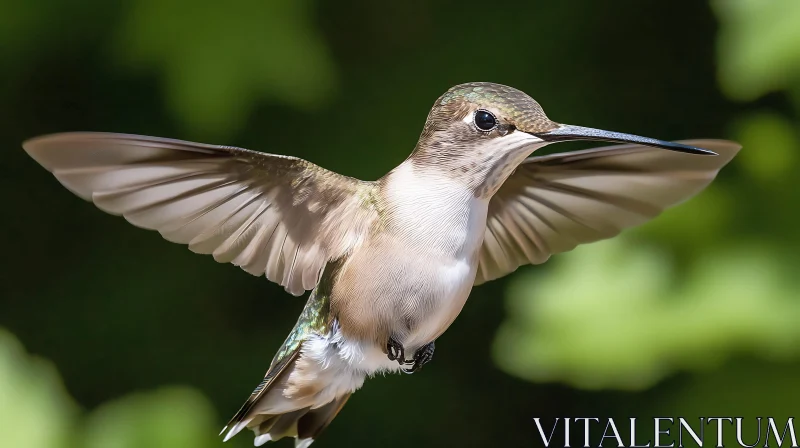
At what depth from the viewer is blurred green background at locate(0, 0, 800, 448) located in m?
2.03

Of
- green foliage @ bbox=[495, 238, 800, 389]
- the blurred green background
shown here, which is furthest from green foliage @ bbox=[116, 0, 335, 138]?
green foliage @ bbox=[495, 238, 800, 389]

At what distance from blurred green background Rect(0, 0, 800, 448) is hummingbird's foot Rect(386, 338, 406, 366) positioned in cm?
93

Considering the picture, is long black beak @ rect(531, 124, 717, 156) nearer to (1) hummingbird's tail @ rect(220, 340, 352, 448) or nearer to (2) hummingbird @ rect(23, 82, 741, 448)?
(2) hummingbird @ rect(23, 82, 741, 448)

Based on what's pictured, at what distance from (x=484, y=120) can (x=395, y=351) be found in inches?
11.9

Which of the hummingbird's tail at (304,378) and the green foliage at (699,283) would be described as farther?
the green foliage at (699,283)

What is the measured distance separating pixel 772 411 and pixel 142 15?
→ 66.9 inches

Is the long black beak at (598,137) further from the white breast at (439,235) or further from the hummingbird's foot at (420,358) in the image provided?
the hummingbird's foot at (420,358)

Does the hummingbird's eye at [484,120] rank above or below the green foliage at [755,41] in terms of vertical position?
below

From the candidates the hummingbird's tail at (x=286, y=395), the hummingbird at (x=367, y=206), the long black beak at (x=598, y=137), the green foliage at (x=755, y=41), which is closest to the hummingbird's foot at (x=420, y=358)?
the hummingbird at (x=367, y=206)

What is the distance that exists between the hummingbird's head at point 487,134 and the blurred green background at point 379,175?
1037 mm

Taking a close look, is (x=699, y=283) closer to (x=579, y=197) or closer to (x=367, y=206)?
(x=579, y=197)

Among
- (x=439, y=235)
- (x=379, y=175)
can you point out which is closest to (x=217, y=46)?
(x=379, y=175)

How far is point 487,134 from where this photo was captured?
985 millimetres

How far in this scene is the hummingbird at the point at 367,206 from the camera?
971 mm
